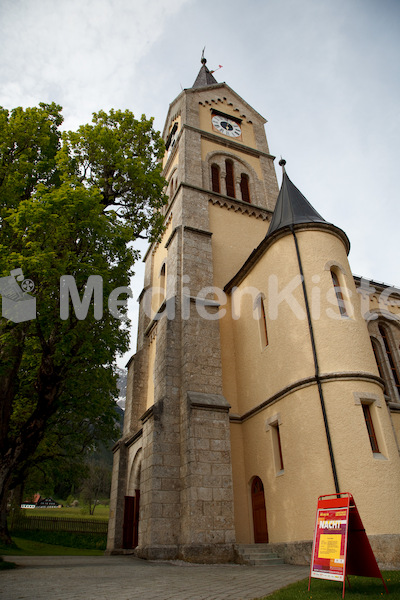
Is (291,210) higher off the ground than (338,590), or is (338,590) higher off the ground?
(291,210)

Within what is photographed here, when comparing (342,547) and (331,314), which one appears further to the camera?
(331,314)

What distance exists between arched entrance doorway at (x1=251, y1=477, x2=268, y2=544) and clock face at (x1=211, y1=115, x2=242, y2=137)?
63.2 ft

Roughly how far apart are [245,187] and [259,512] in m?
16.0

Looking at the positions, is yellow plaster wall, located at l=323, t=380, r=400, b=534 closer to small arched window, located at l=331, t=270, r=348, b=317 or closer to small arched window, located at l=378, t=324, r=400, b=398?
small arched window, located at l=331, t=270, r=348, b=317

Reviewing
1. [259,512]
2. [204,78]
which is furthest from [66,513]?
[204,78]

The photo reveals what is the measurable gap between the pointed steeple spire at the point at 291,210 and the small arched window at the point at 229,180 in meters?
5.35

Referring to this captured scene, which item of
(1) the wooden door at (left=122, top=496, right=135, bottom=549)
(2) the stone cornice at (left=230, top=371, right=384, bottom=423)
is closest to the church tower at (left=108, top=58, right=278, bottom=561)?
(1) the wooden door at (left=122, top=496, right=135, bottom=549)

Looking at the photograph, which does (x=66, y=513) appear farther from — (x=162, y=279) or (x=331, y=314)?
(x=331, y=314)

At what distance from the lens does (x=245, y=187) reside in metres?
22.0

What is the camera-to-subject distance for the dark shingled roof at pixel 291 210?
13109 mm

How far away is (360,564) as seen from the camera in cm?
564

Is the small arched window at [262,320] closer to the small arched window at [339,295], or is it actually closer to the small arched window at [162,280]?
the small arched window at [339,295]

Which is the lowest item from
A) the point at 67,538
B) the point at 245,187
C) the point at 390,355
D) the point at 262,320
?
the point at 67,538

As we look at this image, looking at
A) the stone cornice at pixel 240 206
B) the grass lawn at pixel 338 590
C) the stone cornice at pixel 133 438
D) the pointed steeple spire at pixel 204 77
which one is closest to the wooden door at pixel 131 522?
the stone cornice at pixel 133 438
